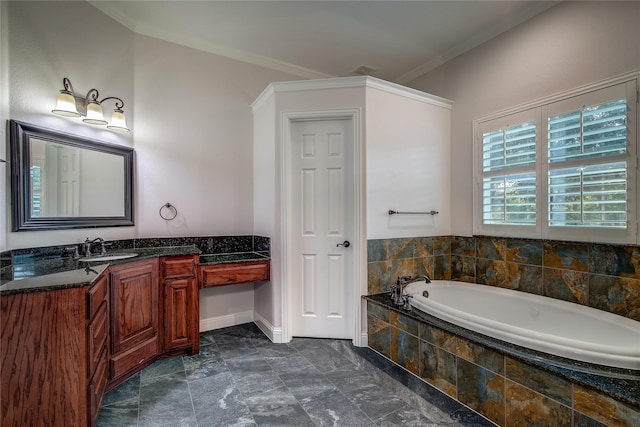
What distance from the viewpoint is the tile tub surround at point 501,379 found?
1.26m

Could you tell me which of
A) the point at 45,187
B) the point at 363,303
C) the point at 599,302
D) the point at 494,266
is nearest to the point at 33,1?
the point at 45,187

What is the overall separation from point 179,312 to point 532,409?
2411 mm

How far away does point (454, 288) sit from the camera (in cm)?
289

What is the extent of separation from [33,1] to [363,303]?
3337mm

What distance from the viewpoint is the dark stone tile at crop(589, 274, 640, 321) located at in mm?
1988

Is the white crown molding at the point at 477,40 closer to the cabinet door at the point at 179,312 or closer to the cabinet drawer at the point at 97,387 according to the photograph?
the cabinet door at the point at 179,312

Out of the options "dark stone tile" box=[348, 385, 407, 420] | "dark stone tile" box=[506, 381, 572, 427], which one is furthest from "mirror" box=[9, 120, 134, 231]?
"dark stone tile" box=[506, 381, 572, 427]

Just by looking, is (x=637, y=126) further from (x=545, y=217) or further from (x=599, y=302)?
(x=599, y=302)

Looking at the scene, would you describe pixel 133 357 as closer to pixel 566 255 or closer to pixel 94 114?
pixel 94 114

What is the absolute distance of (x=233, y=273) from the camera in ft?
9.05

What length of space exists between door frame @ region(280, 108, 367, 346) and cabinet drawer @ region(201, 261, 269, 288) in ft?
0.72

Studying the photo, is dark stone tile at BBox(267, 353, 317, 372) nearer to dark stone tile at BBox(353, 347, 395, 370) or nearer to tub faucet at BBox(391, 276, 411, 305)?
dark stone tile at BBox(353, 347, 395, 370)

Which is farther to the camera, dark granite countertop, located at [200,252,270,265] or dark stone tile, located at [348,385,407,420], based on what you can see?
dark granite countertop, located at [200,252,270,265]

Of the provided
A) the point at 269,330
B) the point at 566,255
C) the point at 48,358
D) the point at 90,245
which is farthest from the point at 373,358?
the point at 90,245
